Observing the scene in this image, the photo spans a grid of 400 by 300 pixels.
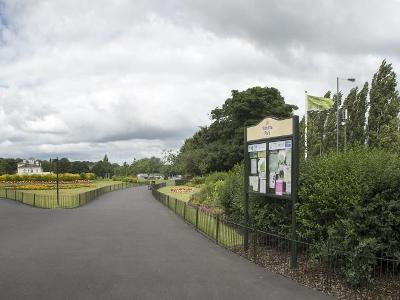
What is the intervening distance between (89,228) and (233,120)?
35.9 meters

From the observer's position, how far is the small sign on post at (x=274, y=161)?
10.3 metres

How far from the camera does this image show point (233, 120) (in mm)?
52906

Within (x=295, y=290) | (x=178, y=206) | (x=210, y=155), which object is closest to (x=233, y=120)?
(x=210, y=155)

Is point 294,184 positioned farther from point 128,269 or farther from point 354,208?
point 128,269

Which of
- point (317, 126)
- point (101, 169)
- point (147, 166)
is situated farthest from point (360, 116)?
point (147, 166)

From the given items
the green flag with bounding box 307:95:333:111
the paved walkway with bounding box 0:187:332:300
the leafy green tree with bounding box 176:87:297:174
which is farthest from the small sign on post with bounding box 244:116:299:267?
the leafy green tree with bounding box 176:87:297:174

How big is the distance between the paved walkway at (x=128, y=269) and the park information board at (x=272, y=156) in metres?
1.93

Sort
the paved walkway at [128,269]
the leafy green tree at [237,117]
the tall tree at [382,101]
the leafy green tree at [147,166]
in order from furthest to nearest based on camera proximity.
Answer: the leafy green tree at [147,166] → the leafy green tree at [237,117] → the tall tree at [382,101] → the paved walkway at [128,269]

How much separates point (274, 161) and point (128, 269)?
14.2 feet

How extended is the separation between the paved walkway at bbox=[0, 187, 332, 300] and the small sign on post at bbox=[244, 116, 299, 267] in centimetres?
146

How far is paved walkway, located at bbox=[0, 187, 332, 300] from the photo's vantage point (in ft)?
27.0

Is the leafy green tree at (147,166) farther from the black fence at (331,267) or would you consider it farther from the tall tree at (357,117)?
the black fence at (331,267)

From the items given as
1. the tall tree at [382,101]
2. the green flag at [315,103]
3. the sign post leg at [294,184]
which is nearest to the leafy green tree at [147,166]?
the tall tree at [382,101]

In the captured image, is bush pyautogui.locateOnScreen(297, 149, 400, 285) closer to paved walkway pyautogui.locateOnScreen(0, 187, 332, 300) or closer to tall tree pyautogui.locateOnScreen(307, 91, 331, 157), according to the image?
paved walkway pyautogui.locateOnScreen(0, 187, 332, 300)
